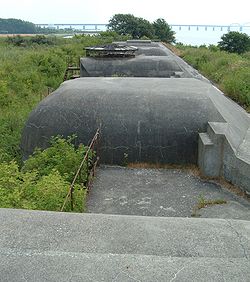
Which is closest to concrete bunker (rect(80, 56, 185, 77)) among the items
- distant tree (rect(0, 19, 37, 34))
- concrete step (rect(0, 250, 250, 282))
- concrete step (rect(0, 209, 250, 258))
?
concrete step (rect(0, 209, 250, 258))

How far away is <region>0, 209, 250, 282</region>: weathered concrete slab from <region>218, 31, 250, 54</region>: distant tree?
1534 inches

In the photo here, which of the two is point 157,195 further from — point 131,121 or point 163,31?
point 163,31

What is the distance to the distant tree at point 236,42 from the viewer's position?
131 ft

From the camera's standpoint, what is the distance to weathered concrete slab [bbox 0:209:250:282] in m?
3.11

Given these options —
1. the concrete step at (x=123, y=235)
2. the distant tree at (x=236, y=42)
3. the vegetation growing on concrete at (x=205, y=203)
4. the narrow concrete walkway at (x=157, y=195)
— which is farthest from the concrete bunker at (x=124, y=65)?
the distant tree at (x=236, y=42)

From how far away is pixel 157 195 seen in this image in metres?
7.29

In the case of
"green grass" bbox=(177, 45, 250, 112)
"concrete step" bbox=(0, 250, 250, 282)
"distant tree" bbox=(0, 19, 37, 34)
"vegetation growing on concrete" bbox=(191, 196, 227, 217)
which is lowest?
"vegetation growing on concrete" bbox=(191, 196, 227, 217)

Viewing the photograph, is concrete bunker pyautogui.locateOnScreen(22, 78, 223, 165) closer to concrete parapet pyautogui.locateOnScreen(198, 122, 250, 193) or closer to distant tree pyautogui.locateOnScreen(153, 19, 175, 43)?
concrete parapet pyautogui.locateOnScreen(198, 122, 250, 193)

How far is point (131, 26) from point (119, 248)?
57.6 metres

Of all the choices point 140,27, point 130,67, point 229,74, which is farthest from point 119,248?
point 140,27

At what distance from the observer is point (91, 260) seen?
3260mm

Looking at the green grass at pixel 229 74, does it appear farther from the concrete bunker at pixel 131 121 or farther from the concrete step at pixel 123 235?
the concrete step at pixel 123 235

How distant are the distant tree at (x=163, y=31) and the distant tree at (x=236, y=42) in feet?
63.8

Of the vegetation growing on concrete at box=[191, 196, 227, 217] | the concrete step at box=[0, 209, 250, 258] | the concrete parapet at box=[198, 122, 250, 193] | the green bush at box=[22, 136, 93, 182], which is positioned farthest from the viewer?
the concrete parapet at box=[198, 122, 250, 193]
